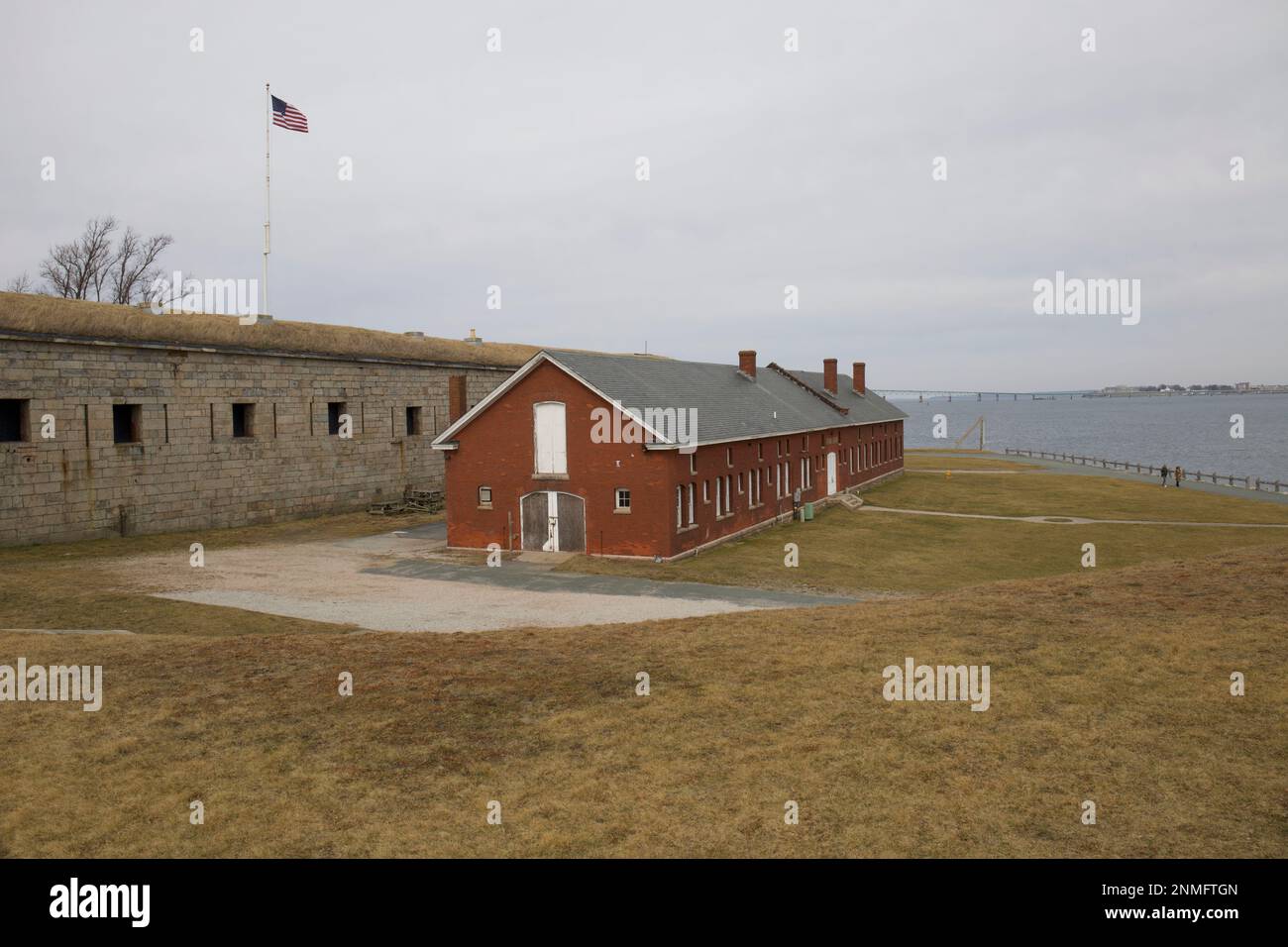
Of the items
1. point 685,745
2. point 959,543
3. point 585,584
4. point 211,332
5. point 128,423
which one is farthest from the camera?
point 211,332

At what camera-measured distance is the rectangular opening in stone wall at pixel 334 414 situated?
4828 cm

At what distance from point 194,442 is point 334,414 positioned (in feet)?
28.7

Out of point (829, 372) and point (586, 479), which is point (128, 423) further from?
point (829, 372)

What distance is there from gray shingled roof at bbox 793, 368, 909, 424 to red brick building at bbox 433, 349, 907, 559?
23.7 m

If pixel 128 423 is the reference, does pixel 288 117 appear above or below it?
above

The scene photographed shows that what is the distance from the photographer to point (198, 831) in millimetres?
10156

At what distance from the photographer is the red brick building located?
116 ft

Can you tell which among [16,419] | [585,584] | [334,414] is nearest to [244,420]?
[334,414]

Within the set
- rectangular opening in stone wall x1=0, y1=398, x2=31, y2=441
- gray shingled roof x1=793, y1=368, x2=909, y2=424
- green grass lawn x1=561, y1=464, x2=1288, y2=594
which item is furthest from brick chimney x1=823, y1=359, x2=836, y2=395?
rectangular opening in stone wall x1=0, y1=398, x2=31, y2=441

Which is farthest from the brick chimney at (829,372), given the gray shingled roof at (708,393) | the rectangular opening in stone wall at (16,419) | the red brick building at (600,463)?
the rectangular opening in stone wall at (16,419)

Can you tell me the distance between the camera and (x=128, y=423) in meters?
38.9

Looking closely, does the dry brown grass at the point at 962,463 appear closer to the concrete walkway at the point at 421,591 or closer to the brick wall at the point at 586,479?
the brick wall at the point at 586,479

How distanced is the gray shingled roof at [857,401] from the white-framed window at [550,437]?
3127 cm

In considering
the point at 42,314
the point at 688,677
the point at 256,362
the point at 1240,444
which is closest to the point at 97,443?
the point at 42,314
